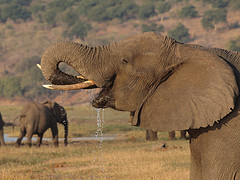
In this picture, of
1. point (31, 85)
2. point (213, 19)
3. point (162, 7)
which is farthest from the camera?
point (162, 7)

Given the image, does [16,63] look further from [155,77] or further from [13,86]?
[155,77]

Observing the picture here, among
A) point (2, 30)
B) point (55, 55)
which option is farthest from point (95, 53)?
point (2, 30)

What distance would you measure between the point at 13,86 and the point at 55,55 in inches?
2257

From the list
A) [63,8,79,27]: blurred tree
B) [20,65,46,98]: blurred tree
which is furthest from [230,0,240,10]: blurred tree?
[20,65,46,98]: blurred tree

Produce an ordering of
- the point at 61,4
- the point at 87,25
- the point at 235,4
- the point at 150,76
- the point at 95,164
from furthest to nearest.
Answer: the point at 61,4
the point at 87,25
the point at 235,4
the point at 95,164
the point at 150,76

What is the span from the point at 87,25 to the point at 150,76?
252 ft

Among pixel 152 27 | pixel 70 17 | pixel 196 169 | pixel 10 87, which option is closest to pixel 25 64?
pixel 10 87

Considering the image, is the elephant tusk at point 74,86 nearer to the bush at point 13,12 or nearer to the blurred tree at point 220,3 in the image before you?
the blurred tree at point 220,3

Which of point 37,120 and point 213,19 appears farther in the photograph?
point 213,19

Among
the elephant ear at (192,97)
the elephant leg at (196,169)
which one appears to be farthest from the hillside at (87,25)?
the elephant ear at (192,97)

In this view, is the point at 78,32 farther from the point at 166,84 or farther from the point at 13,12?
the point at 166,84

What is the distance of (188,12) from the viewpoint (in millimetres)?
79625

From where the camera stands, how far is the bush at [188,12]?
260ft

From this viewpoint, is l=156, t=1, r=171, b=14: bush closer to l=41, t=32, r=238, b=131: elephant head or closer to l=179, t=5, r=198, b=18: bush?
l=179, t=5, r=198, b=18: bush
